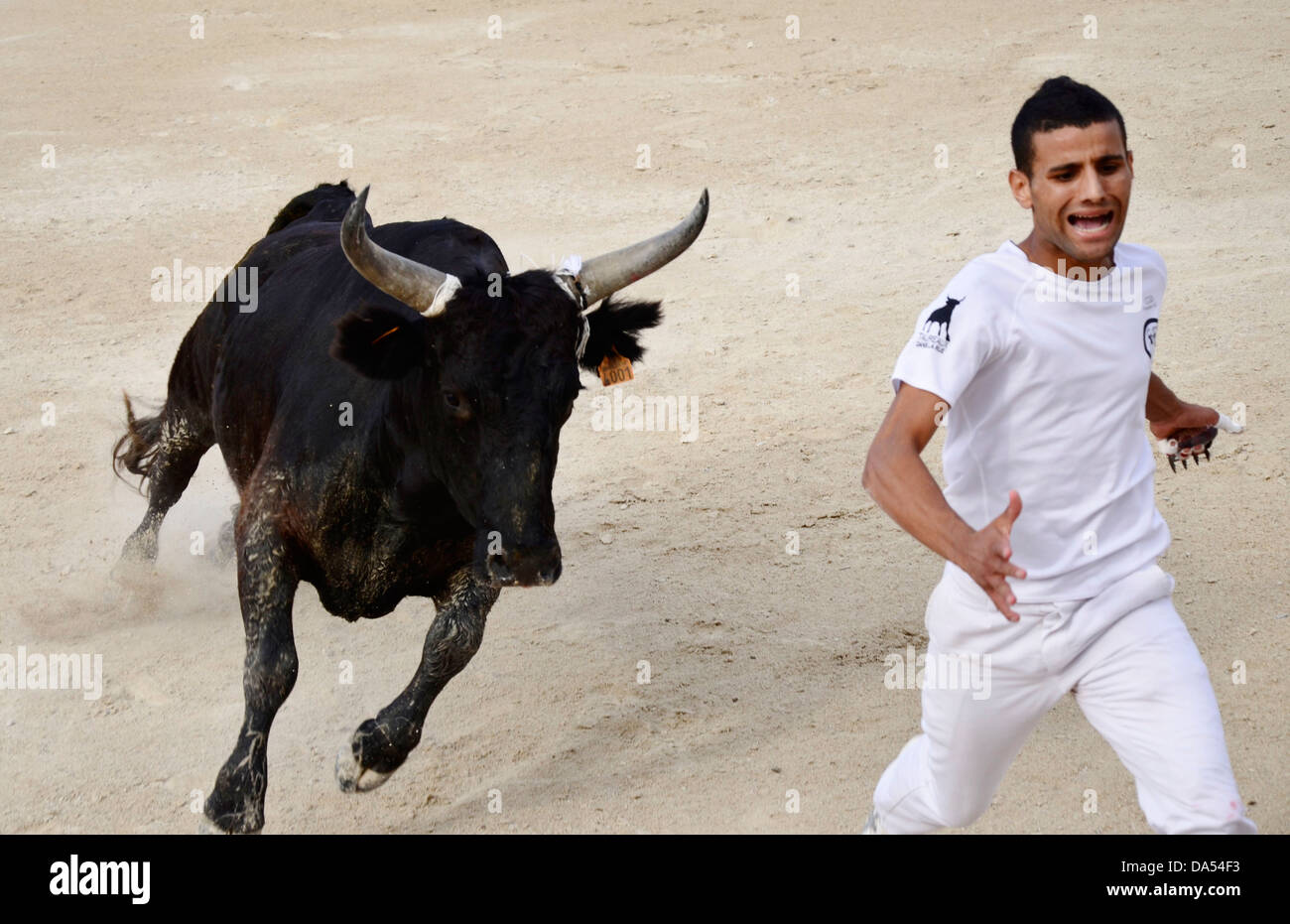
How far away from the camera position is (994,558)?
3.29 m

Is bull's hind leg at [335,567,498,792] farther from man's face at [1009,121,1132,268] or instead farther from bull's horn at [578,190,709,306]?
man's face at [1009,121,1132,268]

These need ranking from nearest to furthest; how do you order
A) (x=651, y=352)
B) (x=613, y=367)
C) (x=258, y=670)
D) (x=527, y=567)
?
1. (x=527, y=567)
2. (x=258, y=670)
3. (x=613, y=367)
4. (x=651, y=352)

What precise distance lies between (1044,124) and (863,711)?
3142 mm

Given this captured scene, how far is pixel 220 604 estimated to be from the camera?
764 centimetres

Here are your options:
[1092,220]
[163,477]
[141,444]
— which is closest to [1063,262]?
[1092,220]

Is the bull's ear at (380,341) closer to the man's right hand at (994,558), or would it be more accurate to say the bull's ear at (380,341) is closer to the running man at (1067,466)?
the running man at (1067,466)

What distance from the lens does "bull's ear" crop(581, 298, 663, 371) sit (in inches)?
229

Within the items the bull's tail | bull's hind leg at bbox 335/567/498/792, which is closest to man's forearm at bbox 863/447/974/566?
bull's hind leg at bbox 335/567/498/792

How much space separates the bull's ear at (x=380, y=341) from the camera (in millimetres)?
5309

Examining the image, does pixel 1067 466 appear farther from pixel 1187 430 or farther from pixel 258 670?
pixel 258 670

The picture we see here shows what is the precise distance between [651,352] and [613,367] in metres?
4.55

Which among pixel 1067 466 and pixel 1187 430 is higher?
pixel 1187 430

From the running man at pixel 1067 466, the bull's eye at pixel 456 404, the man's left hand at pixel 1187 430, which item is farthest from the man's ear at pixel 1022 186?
the bull's eye at pixel 456 404

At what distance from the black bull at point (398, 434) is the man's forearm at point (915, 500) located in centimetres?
169
